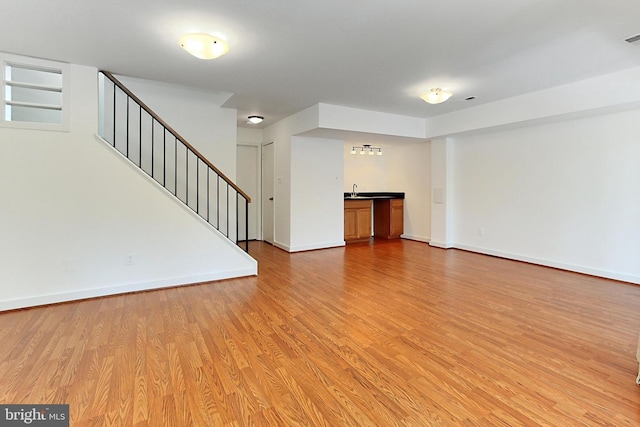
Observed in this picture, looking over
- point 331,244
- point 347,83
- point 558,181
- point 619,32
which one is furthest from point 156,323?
point 558,181

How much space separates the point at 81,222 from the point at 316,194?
386 cm

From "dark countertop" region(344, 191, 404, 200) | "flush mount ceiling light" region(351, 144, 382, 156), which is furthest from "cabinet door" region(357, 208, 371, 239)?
"flush mount ceiling light" region(351, 144, 382, 156)

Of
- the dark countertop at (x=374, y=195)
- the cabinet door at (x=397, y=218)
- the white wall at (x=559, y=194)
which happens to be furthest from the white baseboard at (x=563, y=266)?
the dark countertop at (x=374, y=195)

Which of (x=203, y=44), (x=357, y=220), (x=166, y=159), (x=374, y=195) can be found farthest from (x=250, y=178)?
(x=203, y=44)

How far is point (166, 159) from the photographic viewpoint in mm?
4934

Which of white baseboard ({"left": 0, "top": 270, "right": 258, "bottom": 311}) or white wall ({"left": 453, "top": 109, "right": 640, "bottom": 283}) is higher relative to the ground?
white wall ({"left": 453, "top": 109, "right": 640, "bottom": 283})

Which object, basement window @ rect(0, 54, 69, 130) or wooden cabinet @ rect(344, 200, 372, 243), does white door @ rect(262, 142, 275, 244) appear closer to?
wooden cabinet @ rect(344, 200, 372, 243)

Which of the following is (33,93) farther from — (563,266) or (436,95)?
(563,266)

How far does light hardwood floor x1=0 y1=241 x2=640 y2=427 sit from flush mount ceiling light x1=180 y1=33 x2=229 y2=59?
2429 mm

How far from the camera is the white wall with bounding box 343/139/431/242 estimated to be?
720 cm

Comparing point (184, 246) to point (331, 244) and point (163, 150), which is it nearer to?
point (163, 150)

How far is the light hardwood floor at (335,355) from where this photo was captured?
1.74 m
